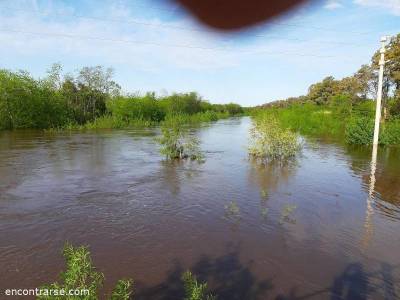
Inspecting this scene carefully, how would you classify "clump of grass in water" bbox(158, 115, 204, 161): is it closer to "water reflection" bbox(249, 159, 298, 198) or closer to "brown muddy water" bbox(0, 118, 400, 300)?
"brown muddy water" bbox(0, 118, 400, 300)

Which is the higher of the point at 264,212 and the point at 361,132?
the point at 361,132

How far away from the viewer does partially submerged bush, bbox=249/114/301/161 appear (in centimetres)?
1195

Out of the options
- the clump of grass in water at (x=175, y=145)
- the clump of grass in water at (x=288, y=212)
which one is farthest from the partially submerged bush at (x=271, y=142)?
the clump of grass in water at (x=288, y=212)

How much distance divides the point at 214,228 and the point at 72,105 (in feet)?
105

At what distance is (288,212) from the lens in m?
6.31

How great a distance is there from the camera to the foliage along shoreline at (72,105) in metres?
26.0

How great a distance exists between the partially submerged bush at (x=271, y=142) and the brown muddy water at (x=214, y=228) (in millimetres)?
1573

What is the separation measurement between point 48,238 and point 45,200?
7.29 ft

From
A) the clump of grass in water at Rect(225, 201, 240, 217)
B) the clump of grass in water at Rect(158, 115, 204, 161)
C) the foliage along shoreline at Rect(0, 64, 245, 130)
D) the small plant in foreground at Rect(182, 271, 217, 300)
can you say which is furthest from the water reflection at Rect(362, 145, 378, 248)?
the foliage along shoreline at Rect(0, 64, 245, 130)

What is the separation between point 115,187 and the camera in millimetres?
8164

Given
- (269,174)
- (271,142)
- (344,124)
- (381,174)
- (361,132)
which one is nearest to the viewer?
(269,174)

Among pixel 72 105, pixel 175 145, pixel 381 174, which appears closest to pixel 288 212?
pixel 381 174

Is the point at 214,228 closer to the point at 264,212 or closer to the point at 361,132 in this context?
the point at 264,212

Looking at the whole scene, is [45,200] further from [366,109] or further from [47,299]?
[366,109]
